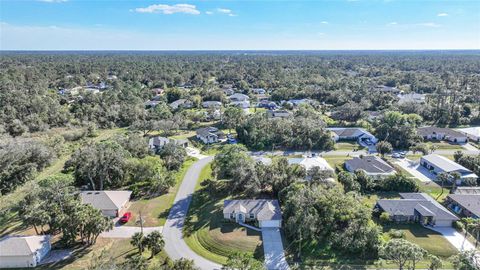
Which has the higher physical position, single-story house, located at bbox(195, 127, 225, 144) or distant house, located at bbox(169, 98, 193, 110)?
distant house, located at bbox(169, 98, 193, 110)

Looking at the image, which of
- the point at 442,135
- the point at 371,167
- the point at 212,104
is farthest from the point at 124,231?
the point at 442,135

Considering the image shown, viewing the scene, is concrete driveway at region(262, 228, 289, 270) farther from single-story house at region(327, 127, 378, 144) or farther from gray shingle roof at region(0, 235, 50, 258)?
single-story house at region(327, 127, 378, 144)

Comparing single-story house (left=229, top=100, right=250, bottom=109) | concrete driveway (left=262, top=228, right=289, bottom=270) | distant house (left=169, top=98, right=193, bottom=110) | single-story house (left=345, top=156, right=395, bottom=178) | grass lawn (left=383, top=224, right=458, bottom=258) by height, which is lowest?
grass lawn (left=383, top=224, right=458, bottom=258)

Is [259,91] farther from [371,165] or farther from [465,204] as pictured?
A: [465,204]

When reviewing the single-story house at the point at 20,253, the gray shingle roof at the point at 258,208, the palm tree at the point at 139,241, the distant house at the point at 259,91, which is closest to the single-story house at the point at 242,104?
the distant house at the point at 259,91

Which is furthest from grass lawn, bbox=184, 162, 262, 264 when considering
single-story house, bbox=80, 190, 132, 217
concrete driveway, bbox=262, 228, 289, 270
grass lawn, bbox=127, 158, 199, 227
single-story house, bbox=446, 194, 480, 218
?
single-story house, bbox=446, 194, 480, 218

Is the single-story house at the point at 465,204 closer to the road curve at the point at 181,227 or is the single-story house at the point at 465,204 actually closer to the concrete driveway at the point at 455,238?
the concrete driveway at the point at 455,238

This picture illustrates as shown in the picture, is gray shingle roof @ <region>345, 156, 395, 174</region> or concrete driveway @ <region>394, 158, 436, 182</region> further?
concrete driveway @ <region>394, 158, 436, 182</region>
